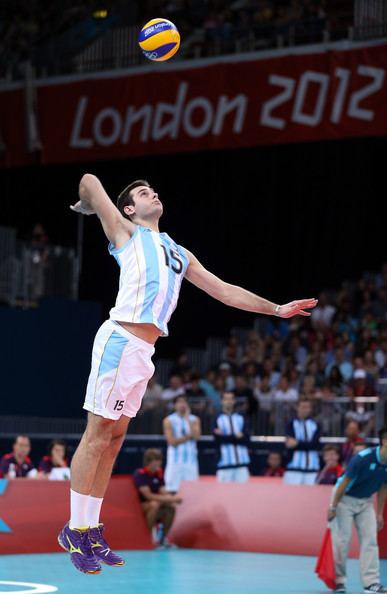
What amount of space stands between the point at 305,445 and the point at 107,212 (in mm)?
11831

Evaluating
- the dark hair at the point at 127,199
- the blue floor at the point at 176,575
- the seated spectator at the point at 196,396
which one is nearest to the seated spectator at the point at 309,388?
the seated spectator at the point at 196,396

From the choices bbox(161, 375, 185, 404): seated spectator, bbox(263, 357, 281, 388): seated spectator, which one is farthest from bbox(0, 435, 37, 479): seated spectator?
bbox(263, 357, 281, 388): seated spectator

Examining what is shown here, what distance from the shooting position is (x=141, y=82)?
1007 inches

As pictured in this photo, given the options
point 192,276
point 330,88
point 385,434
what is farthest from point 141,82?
point 192,276

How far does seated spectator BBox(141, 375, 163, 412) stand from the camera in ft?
77.3

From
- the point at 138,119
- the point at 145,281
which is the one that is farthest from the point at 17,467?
the point at 138,119

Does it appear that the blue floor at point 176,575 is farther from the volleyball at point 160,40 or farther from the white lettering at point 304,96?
the white lettering at point 304,96

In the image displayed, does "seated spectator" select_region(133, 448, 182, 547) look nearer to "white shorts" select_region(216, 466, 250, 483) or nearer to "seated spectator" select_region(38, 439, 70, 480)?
"seated spectator" select_region(38, 439, 70, 480)

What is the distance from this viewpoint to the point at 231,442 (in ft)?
62.4

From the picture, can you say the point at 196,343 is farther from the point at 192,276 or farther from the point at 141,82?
the point at 192,276

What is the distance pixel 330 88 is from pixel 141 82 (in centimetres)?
483

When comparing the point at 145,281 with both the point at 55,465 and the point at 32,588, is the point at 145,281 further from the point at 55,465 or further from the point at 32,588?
the point at 55,465

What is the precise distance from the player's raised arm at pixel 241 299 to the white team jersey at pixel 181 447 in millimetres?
11350

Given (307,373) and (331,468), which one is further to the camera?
(307,373)
